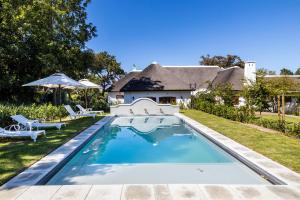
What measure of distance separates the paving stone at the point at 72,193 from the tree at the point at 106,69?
34.9 meters

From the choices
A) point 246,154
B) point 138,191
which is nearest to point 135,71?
point 246,154

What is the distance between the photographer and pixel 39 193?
16.1 ft

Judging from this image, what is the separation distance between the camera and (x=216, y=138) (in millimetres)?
10688

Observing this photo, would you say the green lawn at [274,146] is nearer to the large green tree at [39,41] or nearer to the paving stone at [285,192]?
the paving stone at [285,192]

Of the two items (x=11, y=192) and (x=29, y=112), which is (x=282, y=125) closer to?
(x=11, y=192)

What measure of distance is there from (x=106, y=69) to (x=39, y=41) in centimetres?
1871

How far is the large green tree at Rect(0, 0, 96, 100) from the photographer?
2089 centimetres

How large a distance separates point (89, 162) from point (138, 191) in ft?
12.9

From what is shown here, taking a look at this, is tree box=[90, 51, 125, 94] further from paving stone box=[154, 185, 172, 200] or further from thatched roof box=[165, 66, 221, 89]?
paving stone box=[154, 185, 172, 200]

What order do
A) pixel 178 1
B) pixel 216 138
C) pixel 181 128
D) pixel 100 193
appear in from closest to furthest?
pixel 100 193
pixel 216 138
pixel 181 128
pixel 178 1

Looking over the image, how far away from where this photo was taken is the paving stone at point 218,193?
4695 millimetres

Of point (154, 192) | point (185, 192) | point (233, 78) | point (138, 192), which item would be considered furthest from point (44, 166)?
point (233, 78)

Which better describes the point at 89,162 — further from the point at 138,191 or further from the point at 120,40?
the point at 120,40

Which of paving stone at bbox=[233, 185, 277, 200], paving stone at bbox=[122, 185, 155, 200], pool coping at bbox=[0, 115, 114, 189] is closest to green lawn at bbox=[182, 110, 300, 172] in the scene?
paving stone at bbox=[233, 185, 277, 200]
